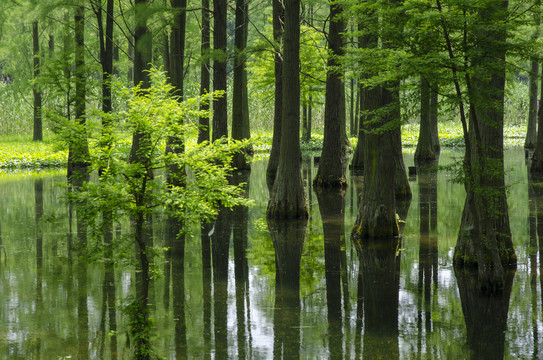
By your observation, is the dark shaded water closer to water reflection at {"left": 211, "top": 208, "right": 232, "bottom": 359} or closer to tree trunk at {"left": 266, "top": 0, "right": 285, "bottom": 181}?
water reflection at {"left": 211, "top": 208, "right": 232, "bottom": 359}

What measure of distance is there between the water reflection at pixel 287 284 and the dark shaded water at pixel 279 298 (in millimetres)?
19

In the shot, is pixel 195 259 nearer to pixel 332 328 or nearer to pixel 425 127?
pixel 332 328

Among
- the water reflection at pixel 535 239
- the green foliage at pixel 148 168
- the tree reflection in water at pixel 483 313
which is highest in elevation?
the green foliage at pixel 148 168

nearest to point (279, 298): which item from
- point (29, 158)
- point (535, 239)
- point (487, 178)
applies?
point (487, 178)

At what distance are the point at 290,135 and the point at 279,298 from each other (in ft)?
18.4

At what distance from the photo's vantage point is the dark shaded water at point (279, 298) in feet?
18.9

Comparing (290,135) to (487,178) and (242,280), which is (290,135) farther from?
(487,178)

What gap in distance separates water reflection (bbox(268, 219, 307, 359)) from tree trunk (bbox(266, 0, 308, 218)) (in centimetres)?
37

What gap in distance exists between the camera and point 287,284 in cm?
793

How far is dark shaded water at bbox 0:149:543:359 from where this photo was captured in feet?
18.9

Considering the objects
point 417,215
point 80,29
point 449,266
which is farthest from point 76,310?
point 80,29

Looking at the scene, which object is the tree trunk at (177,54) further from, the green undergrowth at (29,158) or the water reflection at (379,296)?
the water reflection at (379,296)

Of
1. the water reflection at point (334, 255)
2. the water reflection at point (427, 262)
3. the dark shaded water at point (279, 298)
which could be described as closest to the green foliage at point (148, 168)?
the dark shaded water at point (279, 298)

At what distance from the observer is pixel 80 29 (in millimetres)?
21203
